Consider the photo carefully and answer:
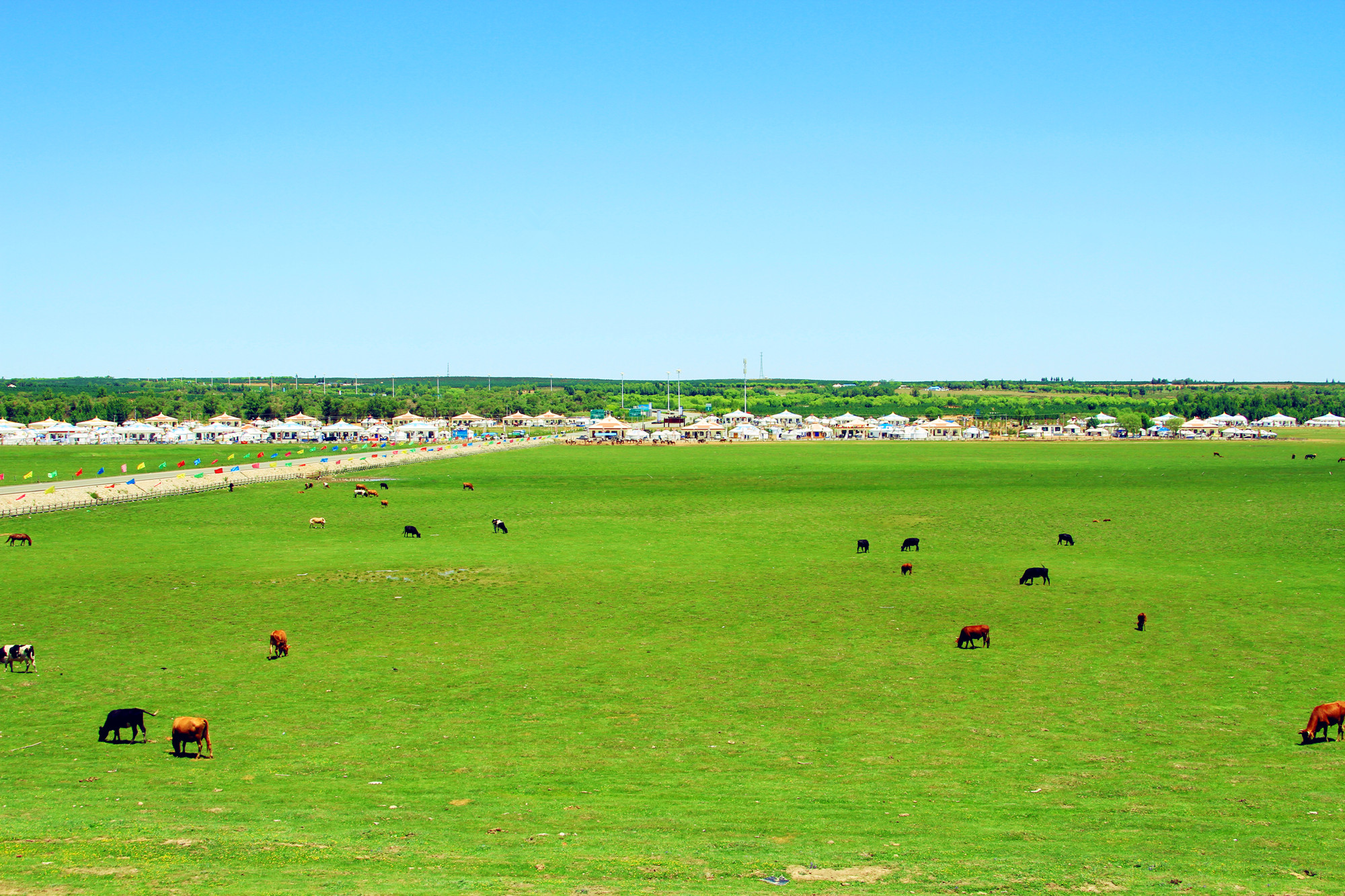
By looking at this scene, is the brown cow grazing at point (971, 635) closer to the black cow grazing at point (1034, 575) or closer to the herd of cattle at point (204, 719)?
the herd of cattle at point (204, 719)

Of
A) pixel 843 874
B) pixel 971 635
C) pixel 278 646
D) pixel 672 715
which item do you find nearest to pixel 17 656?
pixel 278 646

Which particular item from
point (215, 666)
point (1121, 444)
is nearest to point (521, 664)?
point (215, 666)

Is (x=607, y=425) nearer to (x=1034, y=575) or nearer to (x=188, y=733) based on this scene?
(x=1034, y=575)

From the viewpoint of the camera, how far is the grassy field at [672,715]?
12.0 m

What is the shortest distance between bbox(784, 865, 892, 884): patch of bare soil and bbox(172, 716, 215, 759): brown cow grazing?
966 centimetres

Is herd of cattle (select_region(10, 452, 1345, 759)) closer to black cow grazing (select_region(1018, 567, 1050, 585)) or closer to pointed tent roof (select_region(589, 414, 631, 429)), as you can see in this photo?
black cow grazing (select_region(1018, 567, 1050, 585))

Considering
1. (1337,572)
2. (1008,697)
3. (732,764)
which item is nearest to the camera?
(732,764)

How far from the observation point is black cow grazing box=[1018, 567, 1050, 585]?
32.5 metres

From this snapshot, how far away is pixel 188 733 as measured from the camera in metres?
16.2

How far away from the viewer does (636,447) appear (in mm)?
141250

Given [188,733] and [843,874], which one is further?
[188,733]

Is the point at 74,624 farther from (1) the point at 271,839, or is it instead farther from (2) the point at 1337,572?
(2) the point at 1337,572

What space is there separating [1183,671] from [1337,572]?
16.8 m

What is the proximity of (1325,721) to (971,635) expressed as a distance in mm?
8037
